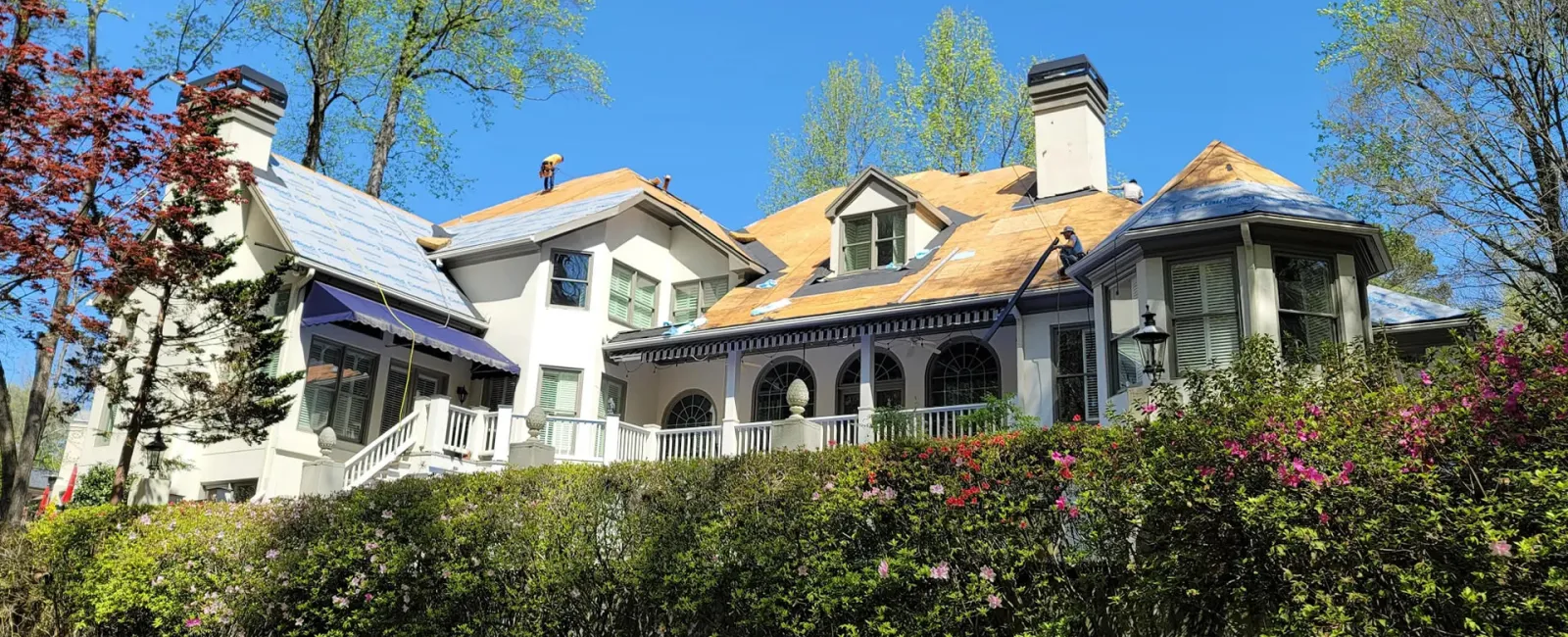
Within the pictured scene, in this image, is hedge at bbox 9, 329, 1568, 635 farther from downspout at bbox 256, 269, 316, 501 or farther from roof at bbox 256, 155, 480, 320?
roof at bbox 256, 155, 480, 320

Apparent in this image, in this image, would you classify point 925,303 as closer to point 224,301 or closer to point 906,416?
point 906,416

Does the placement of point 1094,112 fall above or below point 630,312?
above

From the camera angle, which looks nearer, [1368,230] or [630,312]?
[1368,230]

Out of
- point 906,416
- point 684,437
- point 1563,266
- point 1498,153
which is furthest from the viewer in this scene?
point 1498,153

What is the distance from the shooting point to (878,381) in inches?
757

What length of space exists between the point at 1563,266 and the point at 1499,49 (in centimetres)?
424

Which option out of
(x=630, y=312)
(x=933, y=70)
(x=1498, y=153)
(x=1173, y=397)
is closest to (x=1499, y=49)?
(x=1498, y=153)

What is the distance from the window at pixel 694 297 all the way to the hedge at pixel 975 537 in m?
9.71

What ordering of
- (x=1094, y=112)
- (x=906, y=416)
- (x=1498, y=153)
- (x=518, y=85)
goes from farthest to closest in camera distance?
(x=518, y=85) < (x=1094, y=112) < (x=1498, y=153) < (x=906, y=416)

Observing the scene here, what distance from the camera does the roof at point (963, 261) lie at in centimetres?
1703

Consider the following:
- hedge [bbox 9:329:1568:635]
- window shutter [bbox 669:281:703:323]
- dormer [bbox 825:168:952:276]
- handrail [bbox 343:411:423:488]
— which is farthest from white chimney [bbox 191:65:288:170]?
dormer [bbox 825:168:952:276]

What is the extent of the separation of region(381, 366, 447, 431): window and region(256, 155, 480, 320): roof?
4.35ft

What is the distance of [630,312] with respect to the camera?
69.8 feet

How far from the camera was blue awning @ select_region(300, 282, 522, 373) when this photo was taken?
56.6 ft
